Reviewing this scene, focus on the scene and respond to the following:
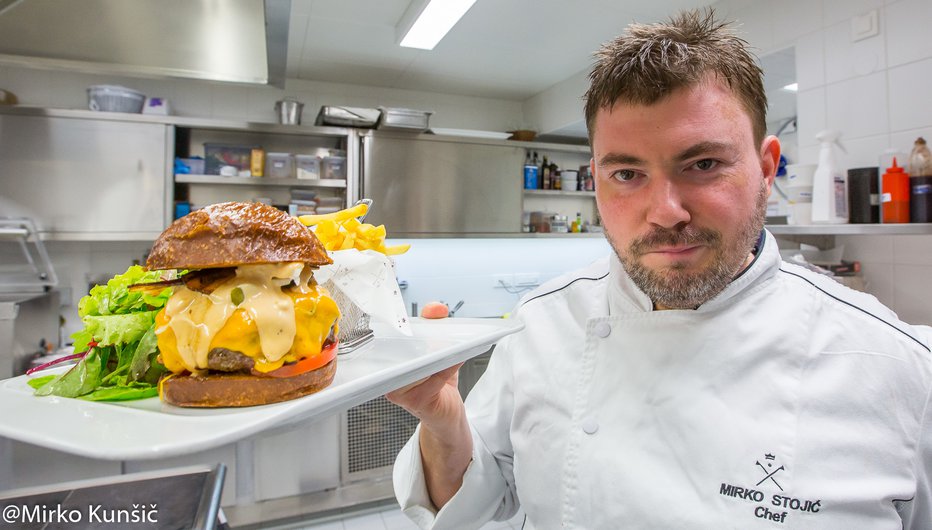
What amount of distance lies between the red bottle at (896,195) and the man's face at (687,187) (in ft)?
4.79

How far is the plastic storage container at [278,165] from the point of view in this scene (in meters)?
3.99

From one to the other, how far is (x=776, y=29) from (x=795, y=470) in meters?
2.89

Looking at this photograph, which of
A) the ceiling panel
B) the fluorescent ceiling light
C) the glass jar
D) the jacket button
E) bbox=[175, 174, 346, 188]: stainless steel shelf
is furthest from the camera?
the glass jar

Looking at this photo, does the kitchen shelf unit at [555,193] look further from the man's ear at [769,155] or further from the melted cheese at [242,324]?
the melted cheese at [242,324]

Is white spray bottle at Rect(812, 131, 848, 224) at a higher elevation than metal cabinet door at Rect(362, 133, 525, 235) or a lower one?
lower

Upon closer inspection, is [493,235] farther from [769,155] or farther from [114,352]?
[114,352]

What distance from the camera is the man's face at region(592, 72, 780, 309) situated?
99 cm

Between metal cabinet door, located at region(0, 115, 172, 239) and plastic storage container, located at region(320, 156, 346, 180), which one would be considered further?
plastic storage container, located at region(320, 156, 346, 180)

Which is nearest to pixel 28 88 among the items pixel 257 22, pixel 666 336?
pixel 257 22

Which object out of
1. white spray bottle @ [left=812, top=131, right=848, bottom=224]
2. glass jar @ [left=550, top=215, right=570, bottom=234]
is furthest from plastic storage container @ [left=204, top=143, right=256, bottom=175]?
white spray bottle @ [left=812, top=131, right=848, bottom=224]

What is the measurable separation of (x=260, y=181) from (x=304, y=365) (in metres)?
3.53

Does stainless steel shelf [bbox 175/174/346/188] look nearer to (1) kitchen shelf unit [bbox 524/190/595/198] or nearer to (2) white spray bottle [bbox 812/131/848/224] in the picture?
(1) kitchen shelf unit [bbox 524/190/595/198]

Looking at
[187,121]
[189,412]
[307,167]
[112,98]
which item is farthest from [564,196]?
[189,412]

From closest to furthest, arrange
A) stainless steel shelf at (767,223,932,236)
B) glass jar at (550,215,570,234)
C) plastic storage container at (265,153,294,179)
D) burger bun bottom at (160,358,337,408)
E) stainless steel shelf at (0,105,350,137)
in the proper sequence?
burger bun bottom at (160,358,337,408)
stainless steel shelf at (767,223,932,236)
stainless steel shelf at (0,105,350,137)
plastic storage container at (265,153,294,179)
glass jar at (550,215,570,234)
